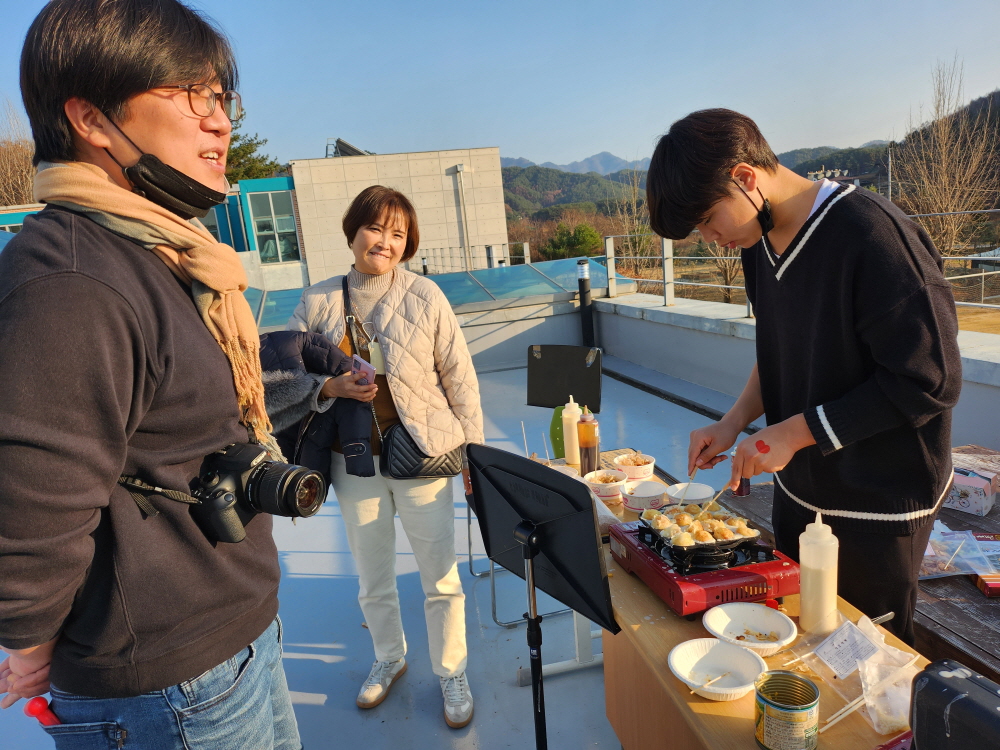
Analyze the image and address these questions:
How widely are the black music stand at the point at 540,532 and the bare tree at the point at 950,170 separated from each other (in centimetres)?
1165

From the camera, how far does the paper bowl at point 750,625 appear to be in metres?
1.16

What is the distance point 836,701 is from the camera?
104 cm

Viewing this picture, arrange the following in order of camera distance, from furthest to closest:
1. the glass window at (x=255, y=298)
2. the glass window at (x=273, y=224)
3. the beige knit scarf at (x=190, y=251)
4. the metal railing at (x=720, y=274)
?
the glass window at (x=273, y=224)
the glass window at (x=255, y=298)
the metal railing at (x=720, y=274)
the beige knit scarf at (x=190, y=251)

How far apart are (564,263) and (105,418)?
8.43m

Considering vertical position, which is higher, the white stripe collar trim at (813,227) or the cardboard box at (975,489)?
the white stripe collar trim at (813,227)

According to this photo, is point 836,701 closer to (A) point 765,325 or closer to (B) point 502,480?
(B) point 502,480

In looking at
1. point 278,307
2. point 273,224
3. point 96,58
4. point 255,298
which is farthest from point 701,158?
point 273,224

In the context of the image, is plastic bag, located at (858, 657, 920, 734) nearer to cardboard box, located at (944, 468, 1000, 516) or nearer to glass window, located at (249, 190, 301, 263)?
cardboard box, located at (944, 468, 1000, 516)

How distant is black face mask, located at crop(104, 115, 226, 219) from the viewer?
87 cm

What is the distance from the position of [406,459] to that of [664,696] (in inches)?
43.1

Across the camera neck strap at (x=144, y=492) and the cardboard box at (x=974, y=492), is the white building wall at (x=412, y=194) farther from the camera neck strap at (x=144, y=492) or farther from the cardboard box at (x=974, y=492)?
the camera neck strap at (x=144, y=492)

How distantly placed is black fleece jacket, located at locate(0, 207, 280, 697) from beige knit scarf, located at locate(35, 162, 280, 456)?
0.02 meters

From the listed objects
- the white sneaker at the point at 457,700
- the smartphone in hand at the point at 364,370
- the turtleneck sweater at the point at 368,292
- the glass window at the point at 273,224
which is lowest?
the white sneaker at the point at 457,700

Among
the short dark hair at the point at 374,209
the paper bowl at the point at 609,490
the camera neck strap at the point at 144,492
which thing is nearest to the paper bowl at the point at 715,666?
the paper bowl at the point at 609,490
